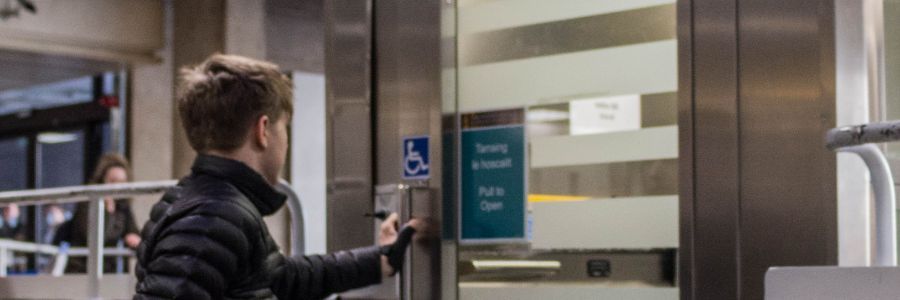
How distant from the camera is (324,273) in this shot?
388cm

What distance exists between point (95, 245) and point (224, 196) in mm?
2669

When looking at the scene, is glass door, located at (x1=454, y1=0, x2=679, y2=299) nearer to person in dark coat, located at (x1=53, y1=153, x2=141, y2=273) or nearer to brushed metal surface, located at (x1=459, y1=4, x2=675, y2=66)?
brushed metal surface, located at (x1=459, y1=4, x2=675, y2=66)

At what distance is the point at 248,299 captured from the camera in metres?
3.25

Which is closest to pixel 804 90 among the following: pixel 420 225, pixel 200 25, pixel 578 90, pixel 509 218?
pixel 578 90

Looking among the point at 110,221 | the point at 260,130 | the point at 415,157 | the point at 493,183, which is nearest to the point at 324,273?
the point at 260,130

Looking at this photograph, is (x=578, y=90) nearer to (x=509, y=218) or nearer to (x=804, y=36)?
(x=509, y=218)

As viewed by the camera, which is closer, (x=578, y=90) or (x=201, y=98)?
(x=201, y=98)

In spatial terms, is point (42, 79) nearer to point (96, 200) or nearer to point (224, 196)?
point (96, 200)

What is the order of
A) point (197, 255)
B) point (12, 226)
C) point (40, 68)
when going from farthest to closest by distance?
point (12, 226), point (40, 68), point (197, 255)

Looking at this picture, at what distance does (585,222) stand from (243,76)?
1.26m

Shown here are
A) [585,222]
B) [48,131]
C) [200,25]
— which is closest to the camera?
[585,222]

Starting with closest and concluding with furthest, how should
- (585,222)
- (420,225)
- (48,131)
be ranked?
1. (585,222)
2. (420,225)
3. (48,131)

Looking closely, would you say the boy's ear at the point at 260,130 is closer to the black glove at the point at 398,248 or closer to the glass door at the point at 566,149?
the black glove at the point at 398,248

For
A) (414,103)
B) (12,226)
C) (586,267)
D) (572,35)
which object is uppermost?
(572,35)
